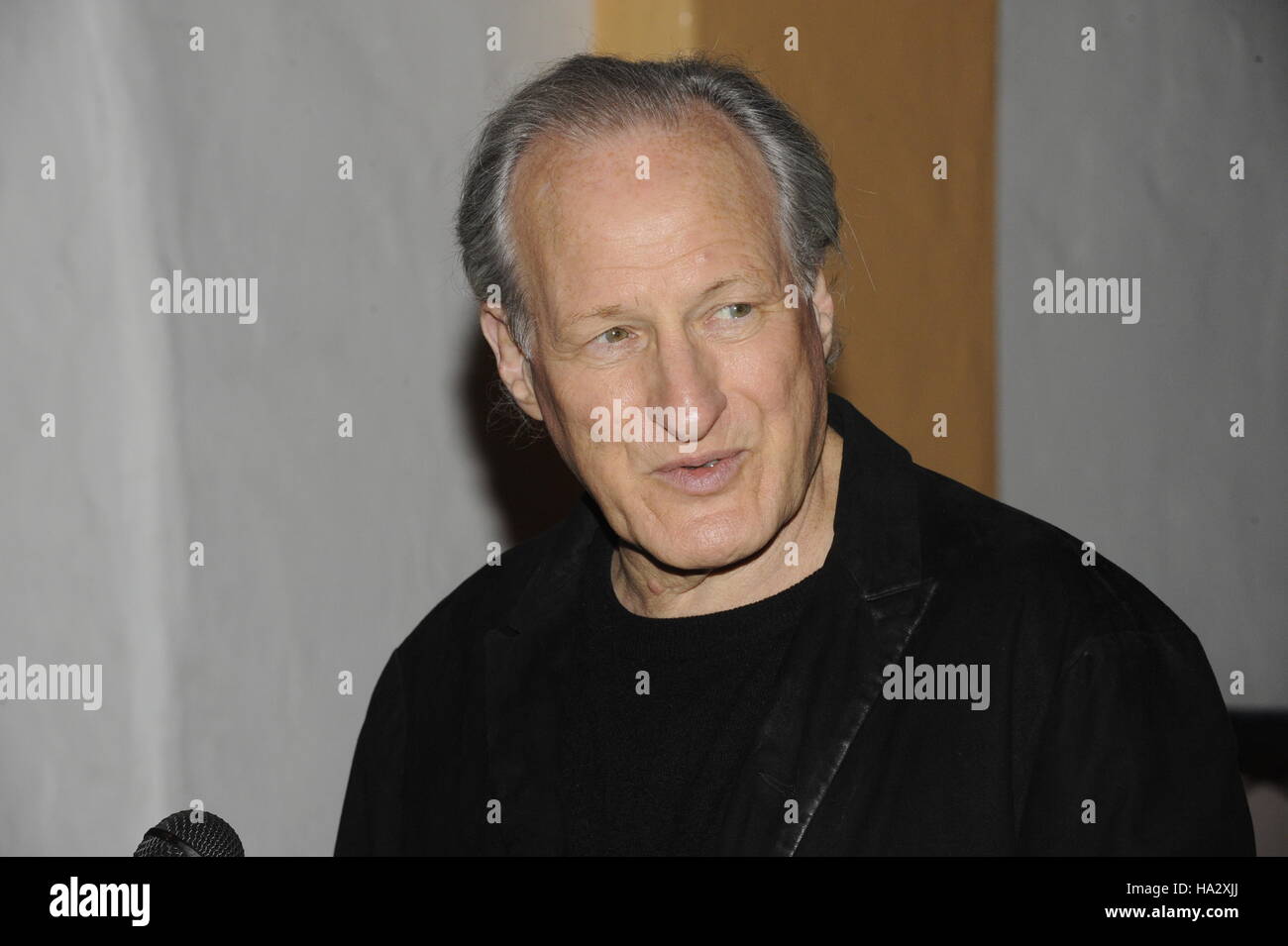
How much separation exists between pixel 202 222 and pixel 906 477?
124cm

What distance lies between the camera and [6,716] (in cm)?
195

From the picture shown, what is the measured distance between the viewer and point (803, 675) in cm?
131

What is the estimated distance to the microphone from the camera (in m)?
1.06

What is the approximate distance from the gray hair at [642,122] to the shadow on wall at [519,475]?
839 mm

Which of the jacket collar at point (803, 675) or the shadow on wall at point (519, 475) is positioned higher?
the shadow on wall at point (519, 475)

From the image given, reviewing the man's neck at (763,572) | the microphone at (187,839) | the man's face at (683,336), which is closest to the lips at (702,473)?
the man's face at (683,336)

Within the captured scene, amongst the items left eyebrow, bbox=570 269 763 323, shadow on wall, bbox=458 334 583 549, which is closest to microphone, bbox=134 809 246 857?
left eyebrow, bbox=570 269 763 323

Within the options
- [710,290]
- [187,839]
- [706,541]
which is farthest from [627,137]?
[187,839]

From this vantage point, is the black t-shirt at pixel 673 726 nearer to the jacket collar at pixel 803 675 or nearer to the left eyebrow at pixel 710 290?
the jacket collar at pixel 803 675

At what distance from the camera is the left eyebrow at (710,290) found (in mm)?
1304

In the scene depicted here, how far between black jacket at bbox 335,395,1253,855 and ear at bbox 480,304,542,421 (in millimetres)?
308

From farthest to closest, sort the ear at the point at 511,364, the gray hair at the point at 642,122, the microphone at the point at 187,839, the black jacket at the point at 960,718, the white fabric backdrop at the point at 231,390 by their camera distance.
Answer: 1. the white fabric backdrop at the point at 231,390
2. the ear at the point at 511,364
3. the gray hair at the point at 642,122
4. the black jacket at the point at 960,718
5. the microphone at the point at 187,839

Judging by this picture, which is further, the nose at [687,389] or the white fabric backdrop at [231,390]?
the white fabric backdrop at [231,390]
